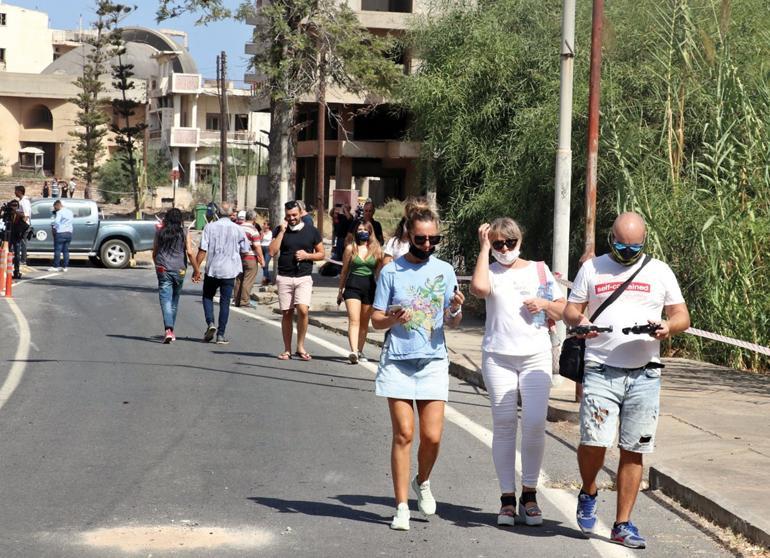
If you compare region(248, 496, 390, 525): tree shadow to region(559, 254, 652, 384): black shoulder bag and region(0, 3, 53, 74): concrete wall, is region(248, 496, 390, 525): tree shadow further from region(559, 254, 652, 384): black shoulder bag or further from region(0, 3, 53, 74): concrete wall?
region(0, 3, 53, 74): concrete wall

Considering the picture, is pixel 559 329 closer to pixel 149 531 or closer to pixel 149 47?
pixel 149 531

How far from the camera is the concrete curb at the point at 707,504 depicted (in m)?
6.95

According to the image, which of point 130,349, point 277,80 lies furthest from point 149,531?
point 277,80

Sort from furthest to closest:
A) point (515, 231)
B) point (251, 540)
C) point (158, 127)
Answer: point (158, 127), point (515, 231), point (251, 540)

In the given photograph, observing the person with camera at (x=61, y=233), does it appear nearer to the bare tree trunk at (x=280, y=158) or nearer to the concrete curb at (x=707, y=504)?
the bare tree trunk at (x=280, y=158)

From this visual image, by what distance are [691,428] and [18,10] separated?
398ft

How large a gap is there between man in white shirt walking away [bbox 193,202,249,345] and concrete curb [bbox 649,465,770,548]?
9.37 metres

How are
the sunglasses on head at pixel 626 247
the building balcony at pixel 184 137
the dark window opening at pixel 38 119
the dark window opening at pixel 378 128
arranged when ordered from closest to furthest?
the sunglasses on head at pixel 626 247, the dark window opening at pixel 378 128, the building balcony at pixel 184 137, the dark window opening at pixel 38 119

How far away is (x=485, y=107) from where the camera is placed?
23406mm

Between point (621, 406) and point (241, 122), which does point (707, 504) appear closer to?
point (621, 406)

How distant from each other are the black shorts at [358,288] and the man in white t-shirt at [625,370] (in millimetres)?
7784

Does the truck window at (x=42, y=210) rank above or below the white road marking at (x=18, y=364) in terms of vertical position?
above

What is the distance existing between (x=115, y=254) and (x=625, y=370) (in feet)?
101

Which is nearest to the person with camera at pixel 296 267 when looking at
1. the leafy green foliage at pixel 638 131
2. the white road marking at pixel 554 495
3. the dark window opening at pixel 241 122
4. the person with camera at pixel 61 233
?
the white road marking at pixel 554 495
